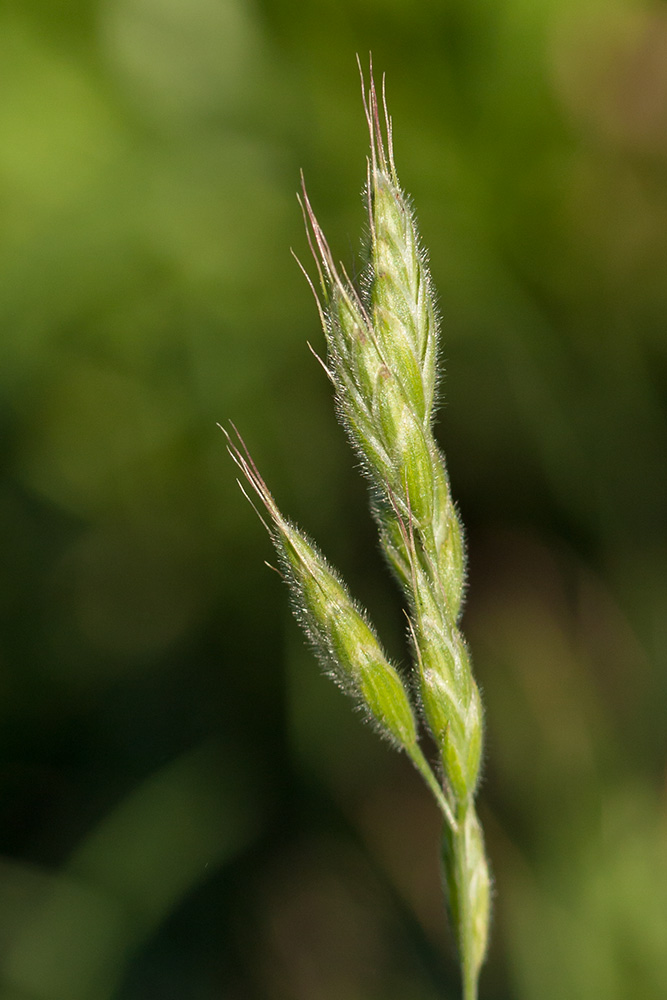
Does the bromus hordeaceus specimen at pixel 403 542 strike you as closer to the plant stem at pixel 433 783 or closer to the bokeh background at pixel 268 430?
the plant stem at pixel 433 783

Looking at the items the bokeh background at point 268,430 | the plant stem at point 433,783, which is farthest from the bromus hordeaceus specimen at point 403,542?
the bokeh background at point 268,430

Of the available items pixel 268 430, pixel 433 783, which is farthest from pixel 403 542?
pixel 268 430

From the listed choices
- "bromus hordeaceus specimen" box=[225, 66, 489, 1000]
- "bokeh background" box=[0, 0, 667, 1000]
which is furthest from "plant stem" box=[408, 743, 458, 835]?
"bokeh background" box=[0, 0, 667, 1000]

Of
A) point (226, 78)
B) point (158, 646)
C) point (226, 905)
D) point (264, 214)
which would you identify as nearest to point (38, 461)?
point (158, 646)

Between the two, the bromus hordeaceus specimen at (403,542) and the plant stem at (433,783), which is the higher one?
the bromus hordeaceus specimen at (403,542)

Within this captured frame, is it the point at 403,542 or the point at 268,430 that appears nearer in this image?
the point at 403,542

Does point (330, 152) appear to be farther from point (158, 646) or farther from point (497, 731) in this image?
point (497, 731)

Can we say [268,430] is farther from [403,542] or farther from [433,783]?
[433,783]
